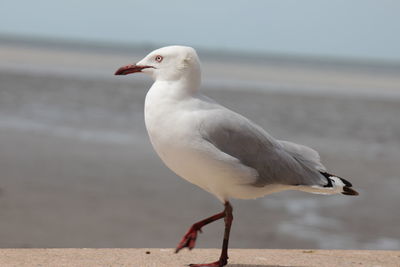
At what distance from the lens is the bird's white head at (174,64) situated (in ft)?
12.9

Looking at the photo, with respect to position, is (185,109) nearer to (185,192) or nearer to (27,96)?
(185,192)

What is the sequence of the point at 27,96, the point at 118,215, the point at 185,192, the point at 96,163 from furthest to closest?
the point at 27,96
the point at 96,163
the point at 185,192
the point at 118,215

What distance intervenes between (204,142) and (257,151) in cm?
41

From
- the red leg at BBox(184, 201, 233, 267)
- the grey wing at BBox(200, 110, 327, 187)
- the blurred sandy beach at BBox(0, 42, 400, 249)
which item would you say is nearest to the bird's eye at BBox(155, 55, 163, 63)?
the grey wing at BBox(200, 110, 327, 187)

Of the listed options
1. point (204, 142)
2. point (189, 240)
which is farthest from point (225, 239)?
point (204, 142)

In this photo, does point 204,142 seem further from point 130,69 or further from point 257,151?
point 130,69

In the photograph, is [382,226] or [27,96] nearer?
[382,226]

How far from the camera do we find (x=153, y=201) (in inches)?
338

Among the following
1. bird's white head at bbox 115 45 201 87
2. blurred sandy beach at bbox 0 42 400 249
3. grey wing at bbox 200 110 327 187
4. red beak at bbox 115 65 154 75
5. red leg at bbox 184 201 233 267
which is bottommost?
blurred sandy beach at bbox 0 42 400 249

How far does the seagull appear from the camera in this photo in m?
3.79

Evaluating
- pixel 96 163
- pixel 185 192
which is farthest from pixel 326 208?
pixel 96 163

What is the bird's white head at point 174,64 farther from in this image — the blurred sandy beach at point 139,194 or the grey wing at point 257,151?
the blurred sandy beach at point 139,194

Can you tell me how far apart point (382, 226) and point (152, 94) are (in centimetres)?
521

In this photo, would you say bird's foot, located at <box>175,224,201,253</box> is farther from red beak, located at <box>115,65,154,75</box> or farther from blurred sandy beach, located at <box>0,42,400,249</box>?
blurred sandy beach, located at <box>0,42,400,249</box>
